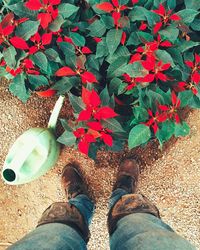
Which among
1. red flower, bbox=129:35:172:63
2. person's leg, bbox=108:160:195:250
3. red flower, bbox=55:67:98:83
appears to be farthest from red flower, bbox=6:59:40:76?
person's leg, bbox=108:160:195:250

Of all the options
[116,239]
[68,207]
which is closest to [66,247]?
[116,239]

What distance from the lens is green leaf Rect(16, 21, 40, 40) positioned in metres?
1.62

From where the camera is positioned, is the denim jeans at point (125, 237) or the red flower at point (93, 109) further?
the red flower at point (93, 109)

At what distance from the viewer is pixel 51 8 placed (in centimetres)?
161

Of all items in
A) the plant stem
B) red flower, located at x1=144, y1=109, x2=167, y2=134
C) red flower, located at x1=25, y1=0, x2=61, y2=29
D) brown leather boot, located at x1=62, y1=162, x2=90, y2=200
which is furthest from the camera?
brown leather boot, located at x1=62, y1=162, x2=90, y2=200

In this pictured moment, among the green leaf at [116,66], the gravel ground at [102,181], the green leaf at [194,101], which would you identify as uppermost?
the green leaf at [116,66]

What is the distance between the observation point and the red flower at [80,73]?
1718mm

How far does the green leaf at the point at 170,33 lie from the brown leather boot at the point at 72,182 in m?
0.98

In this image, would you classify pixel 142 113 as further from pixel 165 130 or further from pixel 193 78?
pixel 193 78

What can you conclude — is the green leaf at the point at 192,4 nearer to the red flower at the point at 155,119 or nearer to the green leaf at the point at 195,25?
the green leaf at the point at 195,25

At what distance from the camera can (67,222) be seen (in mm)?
1810

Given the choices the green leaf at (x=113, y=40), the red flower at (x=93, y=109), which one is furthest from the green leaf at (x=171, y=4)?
the red flower at (x=93, y=109)

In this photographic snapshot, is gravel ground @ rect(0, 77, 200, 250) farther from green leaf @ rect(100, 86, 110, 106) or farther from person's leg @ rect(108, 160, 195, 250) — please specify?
green leaf @ rect(100, 86, 110, 106)

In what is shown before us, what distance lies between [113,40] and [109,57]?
0.36 feet
